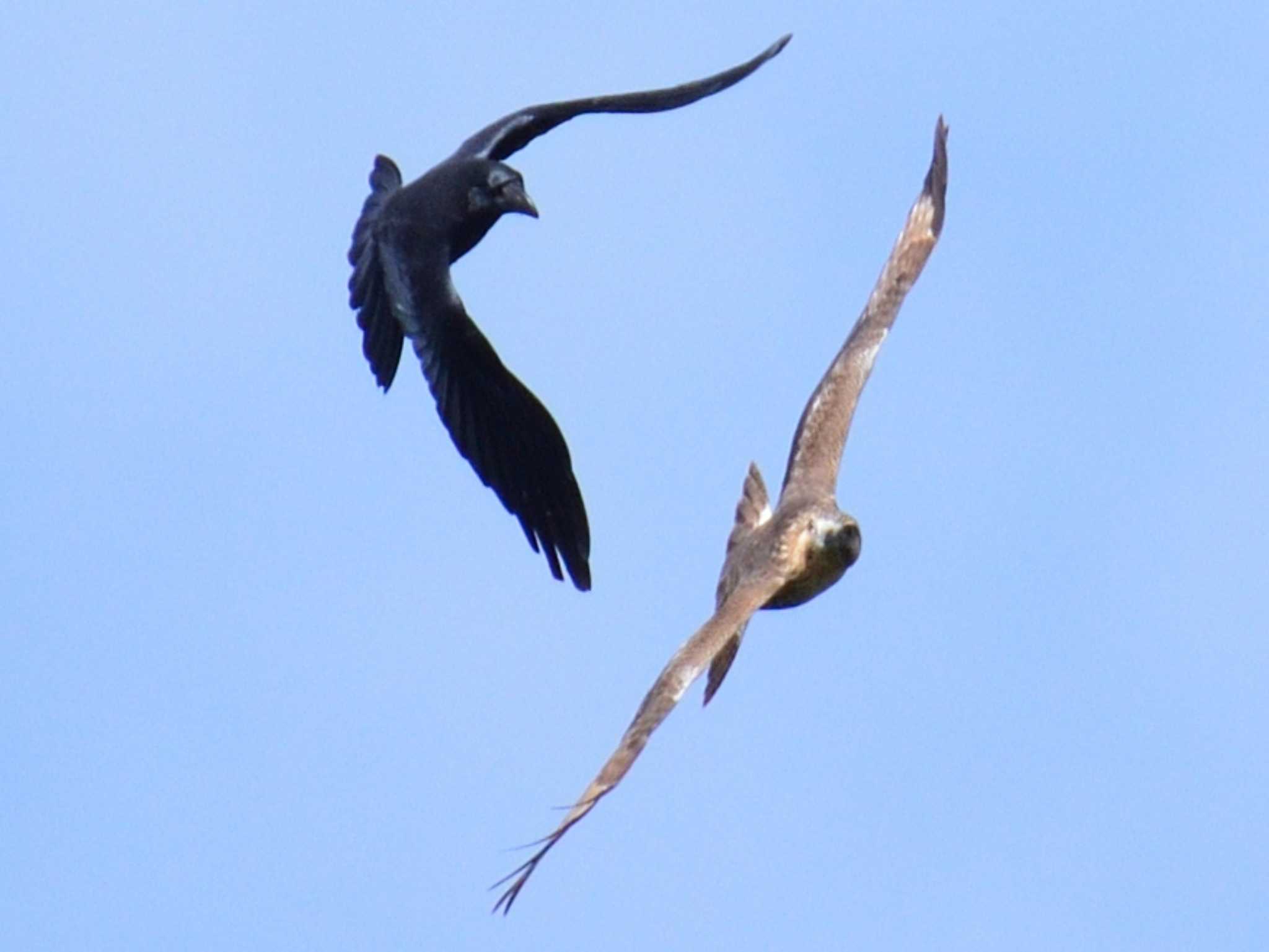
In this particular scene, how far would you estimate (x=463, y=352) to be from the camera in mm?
13852

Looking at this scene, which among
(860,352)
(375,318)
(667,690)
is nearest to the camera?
(667,690)

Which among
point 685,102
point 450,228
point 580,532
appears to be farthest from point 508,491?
point 685,102

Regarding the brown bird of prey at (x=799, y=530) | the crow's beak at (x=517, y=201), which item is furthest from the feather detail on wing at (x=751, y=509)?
the crow's beak at (x=517, y=201)

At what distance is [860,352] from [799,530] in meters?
1.72

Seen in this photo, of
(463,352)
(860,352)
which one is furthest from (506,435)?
(860,352)

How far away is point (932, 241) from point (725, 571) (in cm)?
281

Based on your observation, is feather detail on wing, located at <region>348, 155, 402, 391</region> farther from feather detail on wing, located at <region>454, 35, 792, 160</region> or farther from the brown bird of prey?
the brown bird of prey

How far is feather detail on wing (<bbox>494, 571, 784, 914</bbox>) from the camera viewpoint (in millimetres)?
10712

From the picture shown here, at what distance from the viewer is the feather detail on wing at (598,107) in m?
15.0

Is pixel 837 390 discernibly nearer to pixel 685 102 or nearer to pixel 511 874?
pixel 685 102

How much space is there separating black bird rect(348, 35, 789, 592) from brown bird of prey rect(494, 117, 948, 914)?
79 cm

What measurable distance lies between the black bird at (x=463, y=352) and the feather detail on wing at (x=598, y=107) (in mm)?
617

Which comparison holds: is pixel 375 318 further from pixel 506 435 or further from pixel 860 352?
pixel 860 352

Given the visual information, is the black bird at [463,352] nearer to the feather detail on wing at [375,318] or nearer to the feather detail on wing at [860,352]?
the feather detail on wing at [375,318]
